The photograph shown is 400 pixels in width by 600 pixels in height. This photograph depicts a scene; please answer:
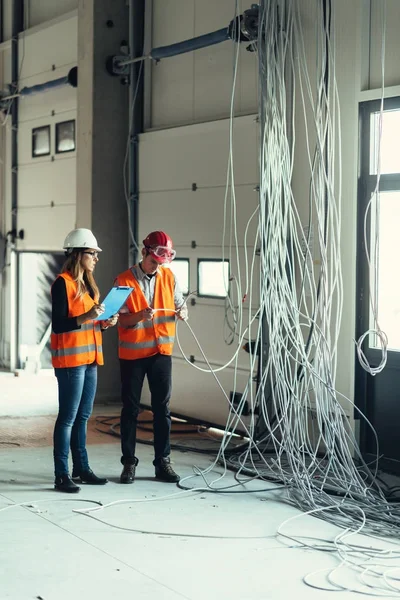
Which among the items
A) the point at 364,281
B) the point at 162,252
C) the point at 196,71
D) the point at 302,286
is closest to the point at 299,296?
the point at 364,281

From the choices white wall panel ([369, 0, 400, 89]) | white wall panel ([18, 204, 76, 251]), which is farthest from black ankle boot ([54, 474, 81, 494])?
white wall panel ([18, 204, 76, 251])

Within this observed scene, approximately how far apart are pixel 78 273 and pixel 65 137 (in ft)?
17.8

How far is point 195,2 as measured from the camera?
8.14 metres

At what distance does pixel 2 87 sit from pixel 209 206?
529 centimetres

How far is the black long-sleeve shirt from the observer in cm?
551

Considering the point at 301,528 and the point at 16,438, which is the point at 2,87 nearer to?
the point at 16,438

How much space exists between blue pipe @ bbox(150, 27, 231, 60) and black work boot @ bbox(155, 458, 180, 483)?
3478 millimetres

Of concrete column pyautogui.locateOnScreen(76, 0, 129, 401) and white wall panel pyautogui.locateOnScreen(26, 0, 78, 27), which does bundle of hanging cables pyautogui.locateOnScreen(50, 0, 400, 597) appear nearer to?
concrete column pyautogui.locateOnScreen(76, 0, 129, 401)

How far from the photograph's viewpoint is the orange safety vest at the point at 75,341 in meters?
5.52

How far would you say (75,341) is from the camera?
5.53m

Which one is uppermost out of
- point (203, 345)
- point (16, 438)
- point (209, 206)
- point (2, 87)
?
point (2, 87)

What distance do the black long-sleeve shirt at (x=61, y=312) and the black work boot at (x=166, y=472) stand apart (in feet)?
3.60

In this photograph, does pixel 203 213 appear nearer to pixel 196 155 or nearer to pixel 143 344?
pixel 196 155

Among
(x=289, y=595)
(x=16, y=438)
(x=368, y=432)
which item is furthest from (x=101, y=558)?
(x=16, y=438)
